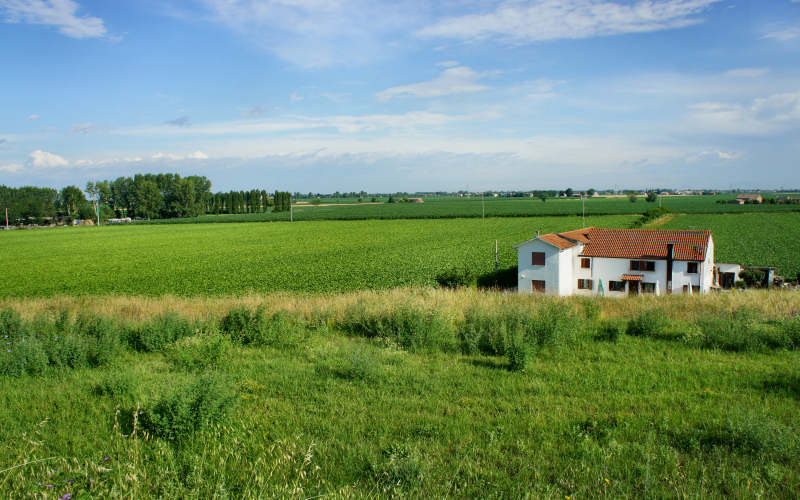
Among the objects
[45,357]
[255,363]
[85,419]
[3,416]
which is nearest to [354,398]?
[255,363]

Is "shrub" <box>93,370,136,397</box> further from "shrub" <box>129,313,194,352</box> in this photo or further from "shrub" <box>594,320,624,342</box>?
"shrub" <box>594,320,624,342</box>

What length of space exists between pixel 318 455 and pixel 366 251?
151 feet

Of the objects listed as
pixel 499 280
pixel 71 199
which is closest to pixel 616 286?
pixel 499 280

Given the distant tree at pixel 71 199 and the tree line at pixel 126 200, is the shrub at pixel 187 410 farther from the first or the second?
the distant tree at pixel 71 199

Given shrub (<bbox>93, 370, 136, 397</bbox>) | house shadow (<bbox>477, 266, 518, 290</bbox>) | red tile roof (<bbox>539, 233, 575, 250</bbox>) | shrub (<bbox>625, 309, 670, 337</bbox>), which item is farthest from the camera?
house shadow (<bbox>477, 266, 518, 290</bbox>)

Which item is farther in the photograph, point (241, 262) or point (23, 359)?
point (241, 262)

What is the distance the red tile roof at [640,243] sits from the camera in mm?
26469

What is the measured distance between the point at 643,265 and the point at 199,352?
24.9 metres

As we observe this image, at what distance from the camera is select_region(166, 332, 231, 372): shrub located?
10.3m

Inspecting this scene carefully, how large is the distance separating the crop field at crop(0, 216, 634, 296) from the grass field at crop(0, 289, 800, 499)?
18.5 metres

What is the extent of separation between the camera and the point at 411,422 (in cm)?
719

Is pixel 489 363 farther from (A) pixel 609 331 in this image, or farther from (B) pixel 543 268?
(B) pixel 543 268

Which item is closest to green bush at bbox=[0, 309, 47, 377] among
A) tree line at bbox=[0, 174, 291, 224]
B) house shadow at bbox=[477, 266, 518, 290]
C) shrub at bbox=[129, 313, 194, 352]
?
shrub at bbox=[129, 313, 194, 352]

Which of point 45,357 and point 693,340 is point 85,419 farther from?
point 693,340
